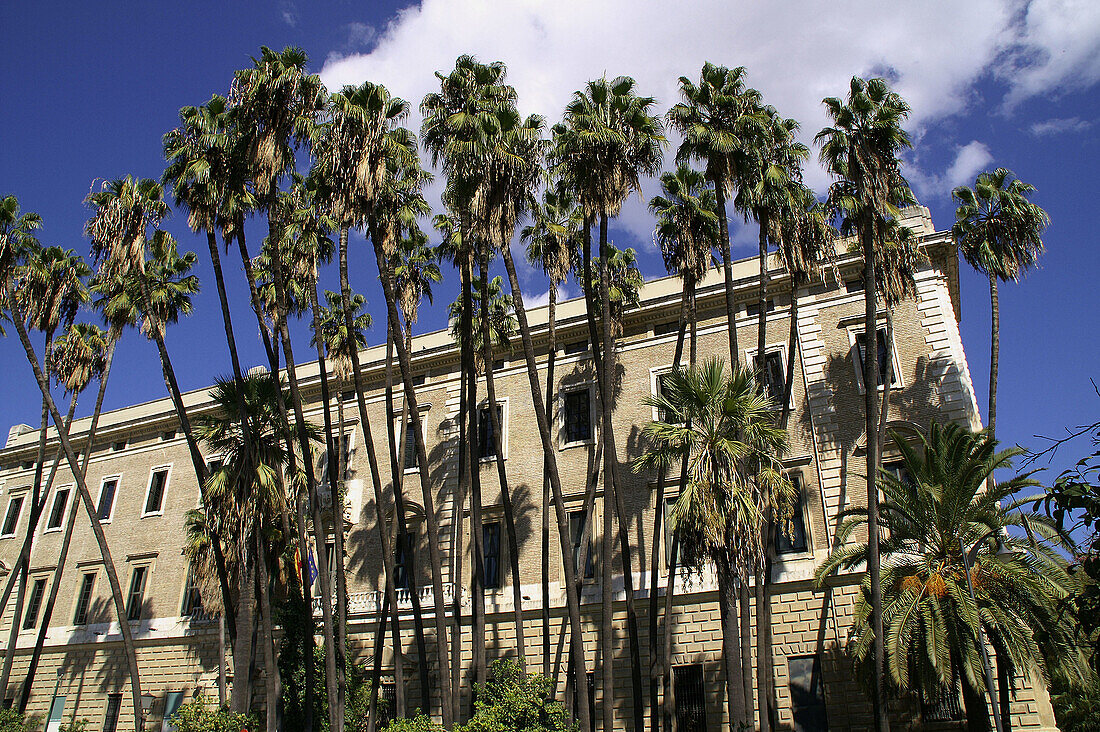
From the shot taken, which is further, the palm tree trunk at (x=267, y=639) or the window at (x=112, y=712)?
the window at (x=112, y=712)

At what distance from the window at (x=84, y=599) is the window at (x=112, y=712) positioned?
4.10 meters

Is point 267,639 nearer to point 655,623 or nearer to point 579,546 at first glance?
point 579,546

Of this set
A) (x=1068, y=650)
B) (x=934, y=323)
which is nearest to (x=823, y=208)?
(x=934, y=323)

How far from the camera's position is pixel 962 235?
2442 cm

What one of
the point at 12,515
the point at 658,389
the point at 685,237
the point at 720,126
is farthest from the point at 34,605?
the point at 720,126

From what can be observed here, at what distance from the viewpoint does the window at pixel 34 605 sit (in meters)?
36.3

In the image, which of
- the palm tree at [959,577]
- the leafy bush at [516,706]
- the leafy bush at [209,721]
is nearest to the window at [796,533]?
the palm tree at [959,577]

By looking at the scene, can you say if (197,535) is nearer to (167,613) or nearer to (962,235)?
(167,613)

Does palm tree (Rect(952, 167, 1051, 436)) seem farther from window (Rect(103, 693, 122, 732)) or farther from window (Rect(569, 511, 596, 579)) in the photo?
window (Rect(103, 693, 122, 732))

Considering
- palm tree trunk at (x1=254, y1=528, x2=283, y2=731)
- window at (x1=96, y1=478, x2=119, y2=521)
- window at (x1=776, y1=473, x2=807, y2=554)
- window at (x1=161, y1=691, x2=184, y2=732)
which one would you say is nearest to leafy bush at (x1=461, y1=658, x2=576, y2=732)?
palm tree trunk at (x1=254, y1=528, x2=283, y2=731)

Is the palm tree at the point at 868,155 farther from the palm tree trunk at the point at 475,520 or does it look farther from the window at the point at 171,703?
the window at the point at 171,703

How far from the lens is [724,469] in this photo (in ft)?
56.7

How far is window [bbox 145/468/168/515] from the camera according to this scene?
3594cm

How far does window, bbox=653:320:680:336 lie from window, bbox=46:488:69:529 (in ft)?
98.6
